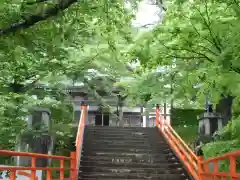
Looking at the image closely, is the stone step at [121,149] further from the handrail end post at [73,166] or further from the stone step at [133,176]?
the handrail end post at [73,166]

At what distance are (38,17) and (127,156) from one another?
10.9 m

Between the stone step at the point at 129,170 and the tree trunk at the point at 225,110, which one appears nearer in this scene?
the stone step at the point at 129,170

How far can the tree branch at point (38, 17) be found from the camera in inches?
189

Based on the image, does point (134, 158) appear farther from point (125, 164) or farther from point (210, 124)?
point (210, 124)

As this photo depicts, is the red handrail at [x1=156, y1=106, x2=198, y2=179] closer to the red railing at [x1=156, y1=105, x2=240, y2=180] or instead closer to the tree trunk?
the red railing at [x1=156, y1=105, x2=240, y2=180]

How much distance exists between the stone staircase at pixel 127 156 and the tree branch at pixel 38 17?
8488 millimetres

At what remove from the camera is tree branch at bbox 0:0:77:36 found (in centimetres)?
479

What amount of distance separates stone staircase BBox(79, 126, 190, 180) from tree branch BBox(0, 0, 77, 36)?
8.49 m

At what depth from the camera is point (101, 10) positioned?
5379 mm

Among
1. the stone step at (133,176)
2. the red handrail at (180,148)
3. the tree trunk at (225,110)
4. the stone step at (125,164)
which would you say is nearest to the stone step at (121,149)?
the red handrail at (180,148)

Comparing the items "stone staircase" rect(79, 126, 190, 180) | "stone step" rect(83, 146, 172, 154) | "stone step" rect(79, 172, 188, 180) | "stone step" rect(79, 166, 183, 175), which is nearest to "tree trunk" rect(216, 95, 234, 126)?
"stone staircase" rect(79, 126, 190, 180)

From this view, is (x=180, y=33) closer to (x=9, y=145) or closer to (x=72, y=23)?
(x=72, y=23)

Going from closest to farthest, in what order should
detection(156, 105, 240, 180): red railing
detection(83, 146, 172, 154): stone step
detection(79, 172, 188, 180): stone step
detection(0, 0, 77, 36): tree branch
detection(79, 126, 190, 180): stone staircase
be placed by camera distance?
detection(0, 0, 77, 36): tree branch
detection(156, 105, 240, 180): red railing
detection(79, 172, 188, 180): stone step
detection(79, 126, 190, 180): stone staircase
detection(83, 146, 172, 154): stone step

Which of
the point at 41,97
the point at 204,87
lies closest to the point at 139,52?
the point at 204,87
